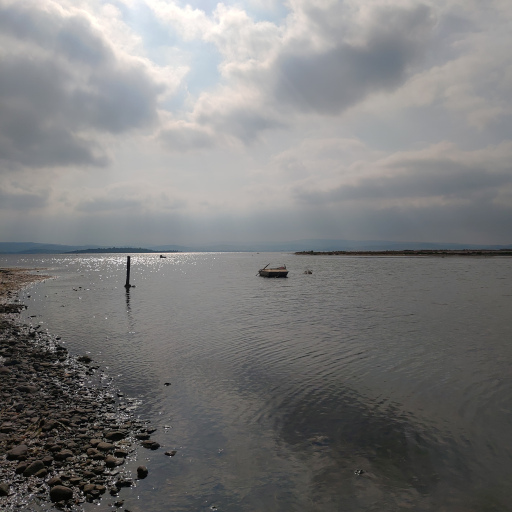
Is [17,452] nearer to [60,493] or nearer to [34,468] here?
[34,468]

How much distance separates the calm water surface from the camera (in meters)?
6.73

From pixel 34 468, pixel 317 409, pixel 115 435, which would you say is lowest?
pixel 317 409

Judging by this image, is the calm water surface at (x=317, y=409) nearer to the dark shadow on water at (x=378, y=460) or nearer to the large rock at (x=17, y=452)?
the dark shadow on water at (x=378, y=460)

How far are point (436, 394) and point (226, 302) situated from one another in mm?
24554

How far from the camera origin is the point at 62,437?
8195mm

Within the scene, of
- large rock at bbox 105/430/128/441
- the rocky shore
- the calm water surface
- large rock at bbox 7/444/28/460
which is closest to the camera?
the rocky shore

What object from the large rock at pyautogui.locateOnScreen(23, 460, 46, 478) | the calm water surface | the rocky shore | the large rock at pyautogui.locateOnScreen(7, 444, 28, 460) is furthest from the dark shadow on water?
the large rock at pyautogui.locateOnScreen(7, 444, 28, 460)

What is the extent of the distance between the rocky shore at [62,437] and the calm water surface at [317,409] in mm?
469

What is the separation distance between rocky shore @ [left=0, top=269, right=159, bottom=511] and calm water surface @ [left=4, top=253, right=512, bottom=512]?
47 cm

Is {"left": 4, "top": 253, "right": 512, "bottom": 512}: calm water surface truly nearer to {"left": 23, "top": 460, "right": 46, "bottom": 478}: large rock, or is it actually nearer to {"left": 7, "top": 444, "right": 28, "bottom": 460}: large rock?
{"left": 23, "top": 460, "right": 46, "bottom": 478}: large rock

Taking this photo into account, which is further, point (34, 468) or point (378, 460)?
point (378, 460)

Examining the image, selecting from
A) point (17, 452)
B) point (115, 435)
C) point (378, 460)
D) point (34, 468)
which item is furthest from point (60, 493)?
point (378, 460)

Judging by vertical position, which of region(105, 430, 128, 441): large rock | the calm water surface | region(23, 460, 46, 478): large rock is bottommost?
the calm water surface

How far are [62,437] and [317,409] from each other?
21.8 ft
